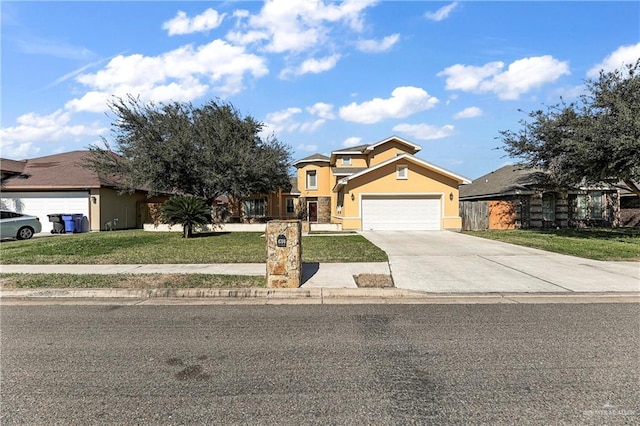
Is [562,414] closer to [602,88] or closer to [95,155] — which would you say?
[602,88]

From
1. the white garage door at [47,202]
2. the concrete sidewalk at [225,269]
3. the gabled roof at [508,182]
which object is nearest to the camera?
the concrete sidewalk at [225,269]

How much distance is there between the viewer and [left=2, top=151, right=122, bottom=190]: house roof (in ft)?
73.5

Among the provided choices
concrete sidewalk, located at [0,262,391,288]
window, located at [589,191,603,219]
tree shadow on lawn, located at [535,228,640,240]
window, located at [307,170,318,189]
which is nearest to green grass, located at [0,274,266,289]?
concrete sidewalk, located at [0,262,391,288]

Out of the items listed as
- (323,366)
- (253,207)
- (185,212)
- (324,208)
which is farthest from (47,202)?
(323,366)

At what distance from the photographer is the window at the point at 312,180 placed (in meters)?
34.9

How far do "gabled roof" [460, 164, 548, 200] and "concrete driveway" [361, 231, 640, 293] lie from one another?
12985mm

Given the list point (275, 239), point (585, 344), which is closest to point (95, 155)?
point (275, 239)

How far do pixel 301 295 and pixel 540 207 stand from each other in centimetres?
2268

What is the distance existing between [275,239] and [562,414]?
544 cm

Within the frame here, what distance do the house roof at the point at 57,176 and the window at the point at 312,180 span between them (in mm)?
15958

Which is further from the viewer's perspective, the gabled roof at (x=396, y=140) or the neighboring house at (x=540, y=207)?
the gabled roof at (x=396, y=140)

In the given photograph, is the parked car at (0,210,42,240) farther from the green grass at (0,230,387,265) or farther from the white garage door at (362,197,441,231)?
the white garage door at (362,197,441,231)

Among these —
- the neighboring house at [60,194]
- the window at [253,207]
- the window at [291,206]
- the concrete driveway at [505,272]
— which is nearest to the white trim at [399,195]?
the concrete driveway at [505,272]

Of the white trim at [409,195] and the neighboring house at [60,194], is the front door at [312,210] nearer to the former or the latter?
the white trim at [409,195]
